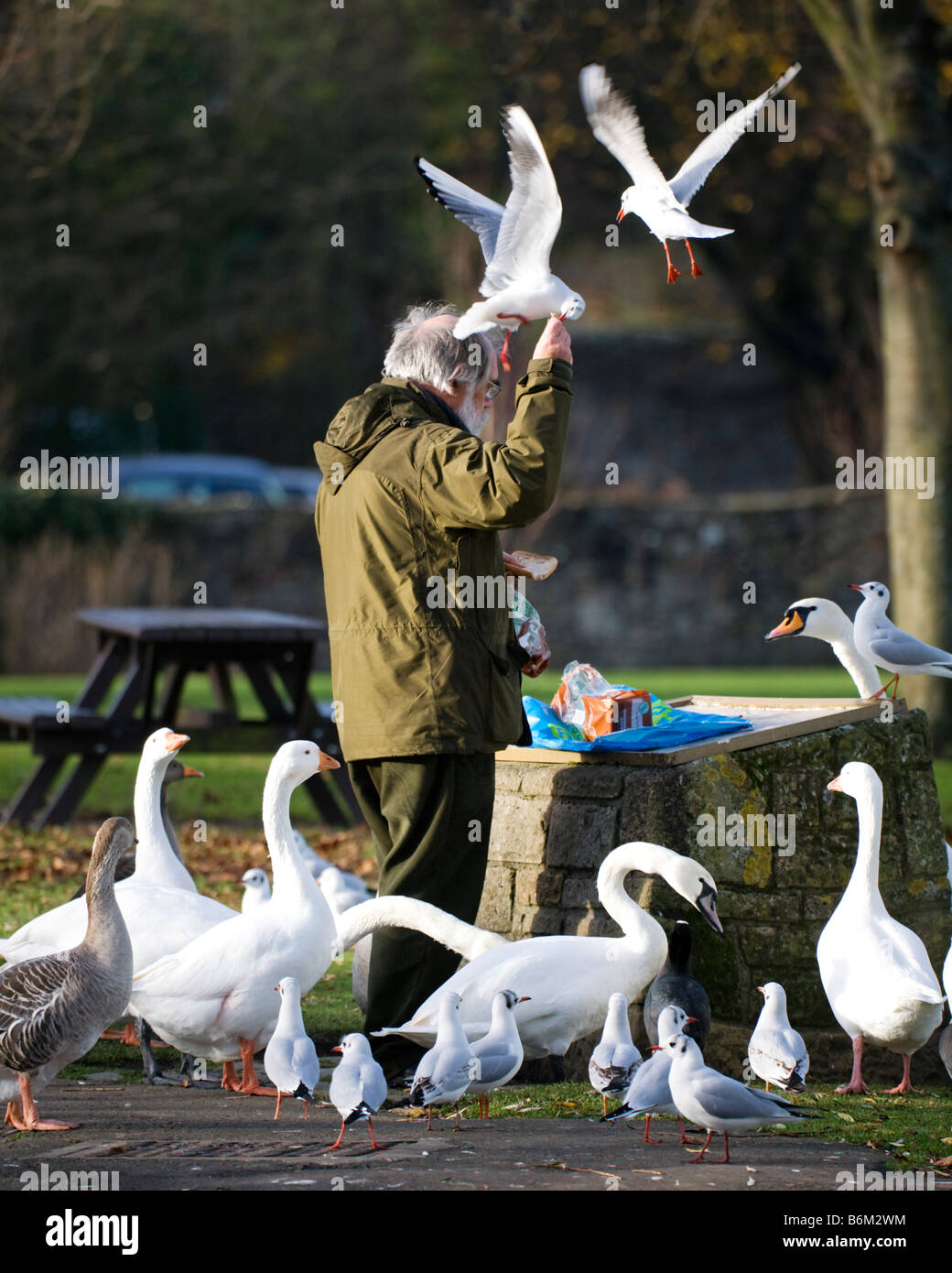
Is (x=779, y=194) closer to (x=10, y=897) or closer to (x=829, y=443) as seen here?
(x=829, y=443)

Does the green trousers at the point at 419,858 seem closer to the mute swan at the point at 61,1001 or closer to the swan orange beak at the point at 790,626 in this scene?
the mute swan at the point at 61,1001

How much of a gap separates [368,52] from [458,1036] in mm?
30663

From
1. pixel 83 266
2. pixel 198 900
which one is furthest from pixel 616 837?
pixel 83 266

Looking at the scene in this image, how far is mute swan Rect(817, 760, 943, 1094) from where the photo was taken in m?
5.40

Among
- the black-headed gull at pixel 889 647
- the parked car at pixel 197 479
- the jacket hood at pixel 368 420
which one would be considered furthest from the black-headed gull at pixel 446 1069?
the parked car at pixel 197 479

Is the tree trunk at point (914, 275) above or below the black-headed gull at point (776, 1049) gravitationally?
above

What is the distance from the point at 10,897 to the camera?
866 cm

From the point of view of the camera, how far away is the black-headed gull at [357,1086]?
4.58 m

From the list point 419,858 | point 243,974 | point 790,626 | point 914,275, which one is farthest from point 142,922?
point 914,275

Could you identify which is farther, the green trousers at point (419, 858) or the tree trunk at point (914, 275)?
the tree trunk at point (914, 275)

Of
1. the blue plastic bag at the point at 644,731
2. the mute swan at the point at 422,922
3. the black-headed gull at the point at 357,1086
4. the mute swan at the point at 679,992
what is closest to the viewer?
the black-headed gull at the point at 357,1086

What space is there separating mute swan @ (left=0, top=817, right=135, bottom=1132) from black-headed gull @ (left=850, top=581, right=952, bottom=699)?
3690 mm

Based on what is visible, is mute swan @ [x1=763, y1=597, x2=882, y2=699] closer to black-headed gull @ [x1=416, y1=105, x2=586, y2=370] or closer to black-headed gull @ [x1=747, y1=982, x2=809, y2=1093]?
black-headed gull @ [x1=747, y1=982, x2=809, y2=1093]

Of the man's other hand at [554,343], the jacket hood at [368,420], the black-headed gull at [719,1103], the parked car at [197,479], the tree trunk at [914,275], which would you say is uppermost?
the parked car at [197,479]
